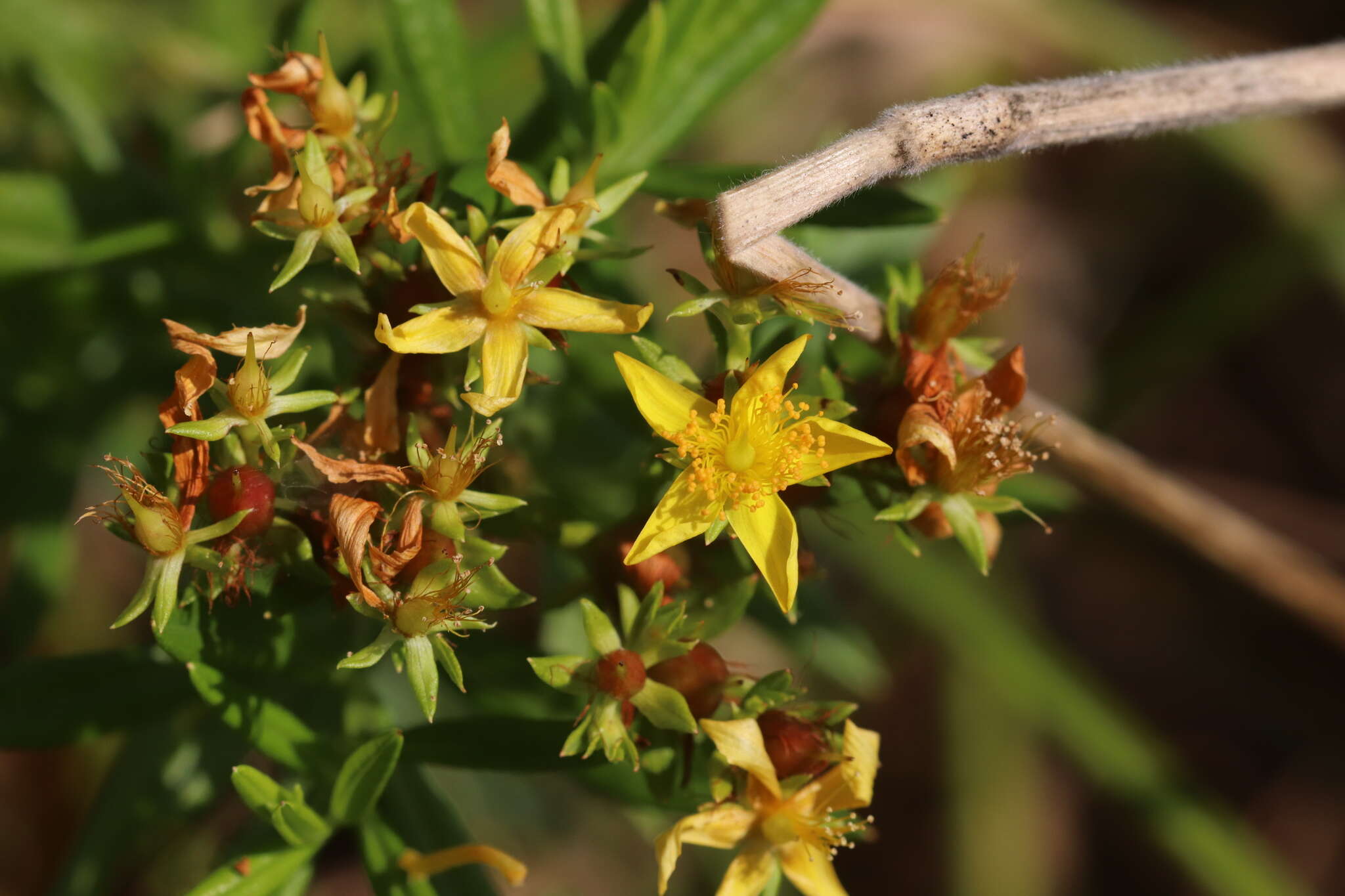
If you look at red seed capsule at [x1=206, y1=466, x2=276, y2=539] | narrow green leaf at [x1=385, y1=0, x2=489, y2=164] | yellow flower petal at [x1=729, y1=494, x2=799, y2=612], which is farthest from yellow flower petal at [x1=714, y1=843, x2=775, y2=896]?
narrow green leaf at [x1=385, y1=0, x2=489, y2=164]

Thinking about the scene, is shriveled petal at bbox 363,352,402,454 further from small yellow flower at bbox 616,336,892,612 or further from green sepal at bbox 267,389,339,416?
small yellow flower at bbox 616,336,892,612

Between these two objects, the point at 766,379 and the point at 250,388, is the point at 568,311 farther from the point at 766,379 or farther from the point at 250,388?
the point at 250,388

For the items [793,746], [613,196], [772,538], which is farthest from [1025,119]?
[793,746]

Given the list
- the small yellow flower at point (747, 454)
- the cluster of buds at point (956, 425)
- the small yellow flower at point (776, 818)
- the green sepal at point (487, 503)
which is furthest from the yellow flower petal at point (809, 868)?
the green sepal at point (487, 503)

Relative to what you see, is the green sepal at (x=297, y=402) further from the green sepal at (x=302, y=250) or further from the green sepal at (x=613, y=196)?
the green sepal at (x=613, y=196)

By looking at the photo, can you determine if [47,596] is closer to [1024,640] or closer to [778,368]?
[778,368]
